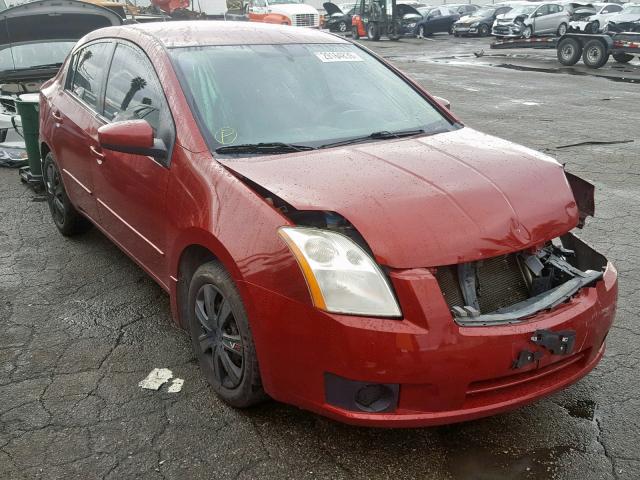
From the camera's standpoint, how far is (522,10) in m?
27.2

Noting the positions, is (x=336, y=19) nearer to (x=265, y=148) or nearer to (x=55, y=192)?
(x=55, y=192)

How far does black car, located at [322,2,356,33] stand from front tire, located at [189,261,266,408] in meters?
36.2

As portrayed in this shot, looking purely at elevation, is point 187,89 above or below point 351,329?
above

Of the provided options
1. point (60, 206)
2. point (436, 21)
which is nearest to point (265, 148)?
point (60, 206)

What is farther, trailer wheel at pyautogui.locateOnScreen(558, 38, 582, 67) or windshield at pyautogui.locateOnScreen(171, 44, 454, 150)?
trailer wheel at pyautogui.locateOnScreen(558, 38, 582, 67)

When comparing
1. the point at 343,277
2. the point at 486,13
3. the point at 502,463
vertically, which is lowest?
the point at 502,463

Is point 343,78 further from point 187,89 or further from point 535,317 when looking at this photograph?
point 535,317

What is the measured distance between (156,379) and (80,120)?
1937 millimetres

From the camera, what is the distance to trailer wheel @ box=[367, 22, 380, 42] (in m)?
30.7

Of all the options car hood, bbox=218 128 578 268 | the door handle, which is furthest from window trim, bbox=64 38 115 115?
car hood, bbox=218 128 578 268

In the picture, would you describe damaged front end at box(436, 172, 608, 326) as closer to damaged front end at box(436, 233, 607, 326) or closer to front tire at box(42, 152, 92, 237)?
damaged front end at box(436, 233, 607, 326)

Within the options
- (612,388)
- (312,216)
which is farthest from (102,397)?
(612,388)

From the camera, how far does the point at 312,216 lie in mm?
2436

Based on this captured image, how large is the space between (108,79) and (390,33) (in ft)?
95.6
